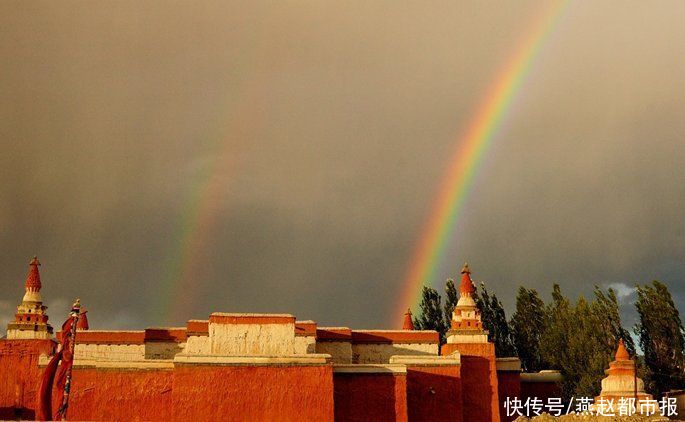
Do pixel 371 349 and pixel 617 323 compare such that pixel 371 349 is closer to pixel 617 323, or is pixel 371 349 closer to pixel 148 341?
pixel 148 341

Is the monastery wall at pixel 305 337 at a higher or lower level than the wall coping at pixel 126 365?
higher

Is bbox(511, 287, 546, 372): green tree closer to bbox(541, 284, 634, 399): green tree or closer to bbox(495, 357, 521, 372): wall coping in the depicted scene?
bbox(541, 284, 634, 399): green tree

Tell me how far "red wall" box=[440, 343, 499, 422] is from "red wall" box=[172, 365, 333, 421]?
364 inches

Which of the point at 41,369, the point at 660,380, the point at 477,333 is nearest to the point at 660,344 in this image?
the point at 660,380

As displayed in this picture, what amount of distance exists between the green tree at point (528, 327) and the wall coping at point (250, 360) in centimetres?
3242

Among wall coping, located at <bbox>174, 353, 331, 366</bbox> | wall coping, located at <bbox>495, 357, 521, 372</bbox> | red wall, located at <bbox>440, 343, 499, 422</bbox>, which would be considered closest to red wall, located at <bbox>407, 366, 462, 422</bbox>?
red wall, located at <bbox>440, 343, 499, 422</bbox>

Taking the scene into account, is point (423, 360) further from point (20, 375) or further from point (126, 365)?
point (20, 375)

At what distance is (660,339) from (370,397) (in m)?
29.6

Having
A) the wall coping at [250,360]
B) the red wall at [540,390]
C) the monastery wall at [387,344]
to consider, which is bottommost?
the red wall at [540,390]

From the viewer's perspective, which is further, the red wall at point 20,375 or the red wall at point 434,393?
the red wall at point 434,393

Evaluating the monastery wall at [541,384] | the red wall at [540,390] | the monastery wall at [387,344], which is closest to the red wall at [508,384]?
the red wall at [540,390]

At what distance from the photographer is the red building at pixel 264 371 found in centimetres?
3183

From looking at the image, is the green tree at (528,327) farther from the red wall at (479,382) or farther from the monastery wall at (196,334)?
the monastery wall at (196,334)

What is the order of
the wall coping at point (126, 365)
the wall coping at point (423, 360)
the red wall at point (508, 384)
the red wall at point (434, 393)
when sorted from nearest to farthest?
the wall coping at point (126, 365), the red wall at point (434, 393), the wall coping at point (423, 360), the red wall at point (508, 384)
